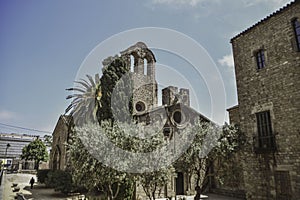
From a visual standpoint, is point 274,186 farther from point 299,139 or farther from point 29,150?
point 29,150

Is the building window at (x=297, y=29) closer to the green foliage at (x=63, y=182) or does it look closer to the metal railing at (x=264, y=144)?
the metal railing at (x=264, y=144)

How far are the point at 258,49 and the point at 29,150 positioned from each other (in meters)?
39.9

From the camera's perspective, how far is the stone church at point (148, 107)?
21.2 meters

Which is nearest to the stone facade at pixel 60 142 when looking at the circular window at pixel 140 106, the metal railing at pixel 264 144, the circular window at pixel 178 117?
the circular window at pixel 140 106

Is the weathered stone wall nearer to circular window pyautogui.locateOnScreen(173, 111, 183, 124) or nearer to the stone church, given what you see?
the stone church

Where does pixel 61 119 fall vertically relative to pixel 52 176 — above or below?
above

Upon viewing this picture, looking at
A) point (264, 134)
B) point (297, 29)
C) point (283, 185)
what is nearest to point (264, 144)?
point (264, 134)

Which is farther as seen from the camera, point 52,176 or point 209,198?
point 52,176

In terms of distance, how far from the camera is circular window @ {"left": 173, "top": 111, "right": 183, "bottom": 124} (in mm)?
21969

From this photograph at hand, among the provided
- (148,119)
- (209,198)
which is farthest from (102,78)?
(209,198)

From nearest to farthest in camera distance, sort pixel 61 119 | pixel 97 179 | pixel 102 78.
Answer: pixel 97 179 < pixel 102 78 < pixel 61 119

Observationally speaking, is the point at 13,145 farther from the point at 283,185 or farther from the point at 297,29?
the point at 297,29

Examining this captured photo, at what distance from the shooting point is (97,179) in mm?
9586

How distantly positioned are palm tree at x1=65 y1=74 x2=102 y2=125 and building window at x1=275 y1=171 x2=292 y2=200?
13.7 m
